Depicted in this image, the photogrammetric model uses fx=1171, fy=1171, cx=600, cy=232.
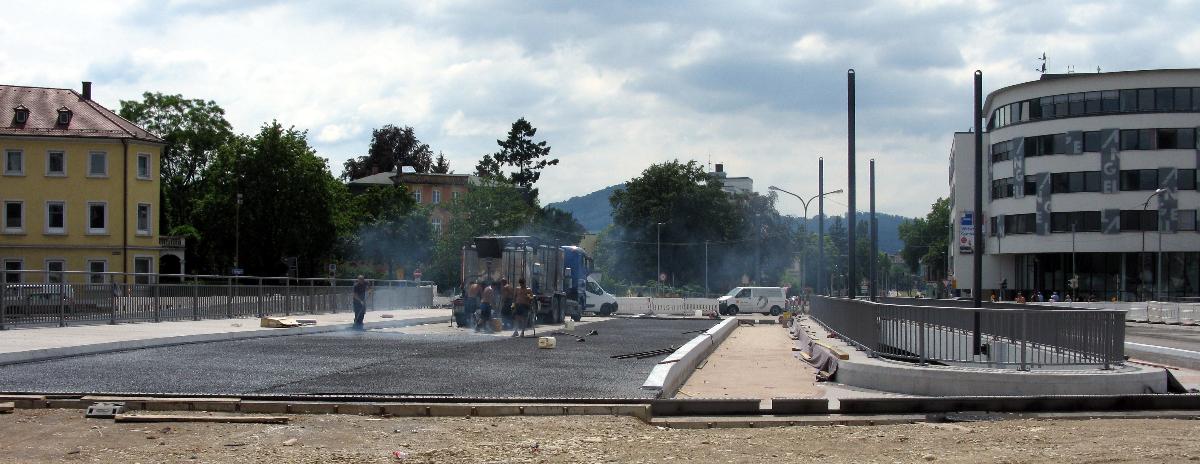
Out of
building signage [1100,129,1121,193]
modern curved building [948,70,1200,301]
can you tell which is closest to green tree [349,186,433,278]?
modern curved building [948,70,1200,301]

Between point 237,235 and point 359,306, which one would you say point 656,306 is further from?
point 359,306

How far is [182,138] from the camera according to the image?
9150cm

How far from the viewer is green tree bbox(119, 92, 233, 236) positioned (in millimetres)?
90500

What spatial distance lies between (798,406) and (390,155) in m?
118

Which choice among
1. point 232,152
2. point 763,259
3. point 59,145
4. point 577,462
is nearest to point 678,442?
point 577,462

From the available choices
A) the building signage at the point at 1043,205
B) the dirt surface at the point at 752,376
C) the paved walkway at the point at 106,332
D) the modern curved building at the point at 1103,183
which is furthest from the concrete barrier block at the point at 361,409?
the building signage at the point at 1043,205

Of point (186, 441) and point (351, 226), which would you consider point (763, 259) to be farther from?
point (186, 441)

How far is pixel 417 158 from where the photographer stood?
428ft

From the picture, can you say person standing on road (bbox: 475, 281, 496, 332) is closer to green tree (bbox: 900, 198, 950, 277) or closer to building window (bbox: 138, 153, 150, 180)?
building window (bbox: 138, 153, 150, 180)

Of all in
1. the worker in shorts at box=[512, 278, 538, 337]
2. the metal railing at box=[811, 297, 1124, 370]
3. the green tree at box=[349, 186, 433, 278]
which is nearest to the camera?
the metal railing at box=[811, 297, 1124, 370]

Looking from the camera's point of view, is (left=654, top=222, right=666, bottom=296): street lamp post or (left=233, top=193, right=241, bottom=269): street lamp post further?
(left=654, top=222, right=666, bottom=296): street lamp post

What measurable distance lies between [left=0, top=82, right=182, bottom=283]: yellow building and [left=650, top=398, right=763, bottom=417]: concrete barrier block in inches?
2309

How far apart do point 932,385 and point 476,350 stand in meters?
10.6

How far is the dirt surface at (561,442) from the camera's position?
9.23 m
